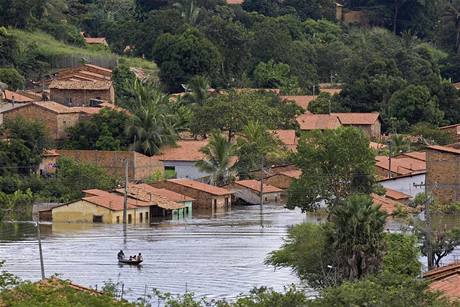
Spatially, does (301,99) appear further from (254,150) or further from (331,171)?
(331,171)

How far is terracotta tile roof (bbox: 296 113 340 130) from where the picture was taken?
262 feet

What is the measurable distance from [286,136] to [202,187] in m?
12.2

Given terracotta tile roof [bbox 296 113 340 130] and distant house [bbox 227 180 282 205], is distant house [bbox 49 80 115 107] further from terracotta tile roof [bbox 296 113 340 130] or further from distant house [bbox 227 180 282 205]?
distant house [bbox 227 180 282 205]

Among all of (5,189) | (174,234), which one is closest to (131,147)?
(5,189)

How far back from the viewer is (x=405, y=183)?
6328 cm

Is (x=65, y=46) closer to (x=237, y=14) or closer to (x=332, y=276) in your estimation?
(x=237, y=14)

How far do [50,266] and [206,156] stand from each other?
76.4 ft

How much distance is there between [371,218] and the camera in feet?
125

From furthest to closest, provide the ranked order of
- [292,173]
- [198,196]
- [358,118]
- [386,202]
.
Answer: [358,118] → [292,173] → [198,196] → [386,202]

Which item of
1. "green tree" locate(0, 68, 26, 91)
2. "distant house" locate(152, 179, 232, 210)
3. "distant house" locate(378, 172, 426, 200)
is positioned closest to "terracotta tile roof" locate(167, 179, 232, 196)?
"distant house" locate(152, 179, 232, 210)

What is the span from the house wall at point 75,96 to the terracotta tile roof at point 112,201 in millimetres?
18352

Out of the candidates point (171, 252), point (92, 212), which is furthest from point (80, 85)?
point (171, 252)

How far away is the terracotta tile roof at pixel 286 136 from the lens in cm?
7505

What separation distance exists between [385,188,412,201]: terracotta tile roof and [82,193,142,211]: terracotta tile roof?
8.41 m
